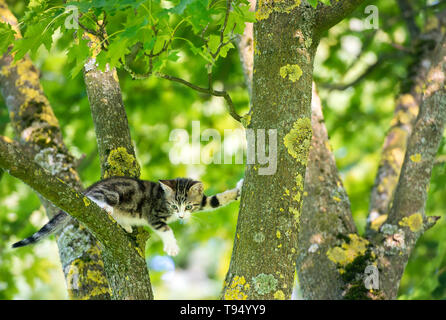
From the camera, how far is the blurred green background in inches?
282

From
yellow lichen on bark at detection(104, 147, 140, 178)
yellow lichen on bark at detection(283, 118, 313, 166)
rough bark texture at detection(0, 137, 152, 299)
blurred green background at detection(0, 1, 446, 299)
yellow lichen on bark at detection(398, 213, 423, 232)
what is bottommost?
rough bark texture at detection(0, 137, 152, 299)

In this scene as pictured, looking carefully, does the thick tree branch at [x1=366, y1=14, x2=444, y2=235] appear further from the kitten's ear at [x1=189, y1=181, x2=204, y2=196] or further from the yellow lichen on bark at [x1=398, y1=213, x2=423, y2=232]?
the kitten's ear at [x1=189, y1=181, x2=204, y2=196]

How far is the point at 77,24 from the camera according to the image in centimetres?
322

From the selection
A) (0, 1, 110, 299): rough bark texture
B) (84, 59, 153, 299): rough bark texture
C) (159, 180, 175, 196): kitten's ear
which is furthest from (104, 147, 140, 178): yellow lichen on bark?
(159, 180, 175, 196): kitten's ear

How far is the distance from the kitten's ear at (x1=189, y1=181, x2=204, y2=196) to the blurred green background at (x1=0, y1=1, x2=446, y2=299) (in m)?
1.55

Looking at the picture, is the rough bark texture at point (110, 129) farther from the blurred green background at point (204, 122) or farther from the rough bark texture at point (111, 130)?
the blurred green background at point (204, 122)

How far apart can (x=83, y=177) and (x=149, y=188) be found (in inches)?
125

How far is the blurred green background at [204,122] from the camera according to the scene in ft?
23.5

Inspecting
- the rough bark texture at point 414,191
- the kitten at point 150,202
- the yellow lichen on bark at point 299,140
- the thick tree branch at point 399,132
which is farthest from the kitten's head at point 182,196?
the yellow lichen on bark at point 299,140

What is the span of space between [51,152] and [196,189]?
4.81 feet

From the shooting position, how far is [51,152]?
467 centimetres

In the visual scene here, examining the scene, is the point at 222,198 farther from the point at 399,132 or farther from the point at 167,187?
the point at 399,132

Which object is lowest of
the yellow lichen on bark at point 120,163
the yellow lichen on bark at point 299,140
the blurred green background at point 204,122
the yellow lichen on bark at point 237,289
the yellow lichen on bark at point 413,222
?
the yellow lichen on bark at point 237,289

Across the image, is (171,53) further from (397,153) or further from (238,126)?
(238,126)
